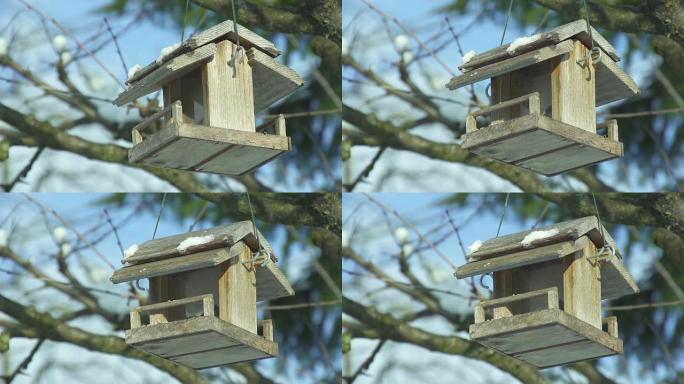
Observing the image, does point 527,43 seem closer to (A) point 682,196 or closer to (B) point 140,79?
(B) point 140,79

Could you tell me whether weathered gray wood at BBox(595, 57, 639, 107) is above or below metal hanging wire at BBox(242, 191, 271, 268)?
above

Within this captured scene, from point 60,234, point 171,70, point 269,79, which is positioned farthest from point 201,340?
point 60,234

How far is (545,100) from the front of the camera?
30.2 ft

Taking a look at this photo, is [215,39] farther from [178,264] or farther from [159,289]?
[159,289]

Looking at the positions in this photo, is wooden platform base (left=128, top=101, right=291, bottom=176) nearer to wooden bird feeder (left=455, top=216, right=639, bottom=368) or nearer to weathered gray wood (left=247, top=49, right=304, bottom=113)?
weathered gray wood (left=247, top=49, right=304, bottom=113)

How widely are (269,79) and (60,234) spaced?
3.65m

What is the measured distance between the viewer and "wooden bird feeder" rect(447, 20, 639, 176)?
8.85 m

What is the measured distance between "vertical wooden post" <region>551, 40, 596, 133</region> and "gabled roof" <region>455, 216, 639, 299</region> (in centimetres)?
43

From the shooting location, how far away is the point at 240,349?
30.3 feet

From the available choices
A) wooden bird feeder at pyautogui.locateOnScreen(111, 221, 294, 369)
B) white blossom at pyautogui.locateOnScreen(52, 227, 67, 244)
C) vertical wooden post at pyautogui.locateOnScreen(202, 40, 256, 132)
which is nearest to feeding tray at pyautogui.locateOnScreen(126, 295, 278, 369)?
wooden bird feeder at pyautogui.locateOnScreen(111, 221, 294, 369)

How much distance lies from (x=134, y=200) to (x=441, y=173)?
1822mm

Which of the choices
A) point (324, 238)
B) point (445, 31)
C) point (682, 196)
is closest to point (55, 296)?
point (324, 238)

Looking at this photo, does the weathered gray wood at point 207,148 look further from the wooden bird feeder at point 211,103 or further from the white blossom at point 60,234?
the white blossom at point 60,234

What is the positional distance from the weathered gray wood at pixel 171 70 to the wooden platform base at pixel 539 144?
3.66 ft
